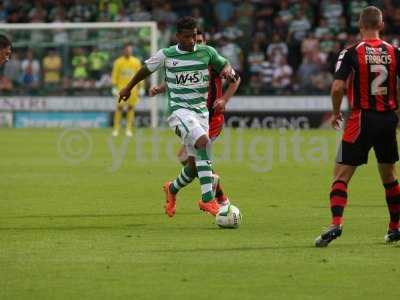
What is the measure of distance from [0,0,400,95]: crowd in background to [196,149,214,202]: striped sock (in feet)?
67.3

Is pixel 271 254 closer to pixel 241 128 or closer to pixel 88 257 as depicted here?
pixel 88 257

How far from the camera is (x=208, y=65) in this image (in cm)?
1172

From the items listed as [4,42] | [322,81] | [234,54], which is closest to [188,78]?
[4,42]

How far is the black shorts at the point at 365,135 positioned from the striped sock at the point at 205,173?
2068 millimetres

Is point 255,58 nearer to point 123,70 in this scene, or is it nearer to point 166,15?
point 166,15

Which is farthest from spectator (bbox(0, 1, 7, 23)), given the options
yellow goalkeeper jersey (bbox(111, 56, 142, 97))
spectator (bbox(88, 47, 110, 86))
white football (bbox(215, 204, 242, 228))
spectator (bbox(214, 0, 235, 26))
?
white football (bbox(215, 204, 242, 228))

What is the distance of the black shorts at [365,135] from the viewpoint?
382 inches

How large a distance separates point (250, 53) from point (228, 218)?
23258 mm

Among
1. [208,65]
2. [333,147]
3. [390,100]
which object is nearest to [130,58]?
[333,147]

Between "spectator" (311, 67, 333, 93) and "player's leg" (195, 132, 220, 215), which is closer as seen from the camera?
"player's leg" (195, 132, 220, 215)

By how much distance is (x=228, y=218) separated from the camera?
1116cm

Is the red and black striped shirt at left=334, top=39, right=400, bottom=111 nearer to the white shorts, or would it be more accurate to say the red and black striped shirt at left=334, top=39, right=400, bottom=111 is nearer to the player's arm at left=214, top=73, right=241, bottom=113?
the player's arm at left=214, top=73, right=241, bottom=113

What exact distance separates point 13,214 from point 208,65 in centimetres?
291

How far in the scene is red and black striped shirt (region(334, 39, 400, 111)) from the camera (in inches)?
379
